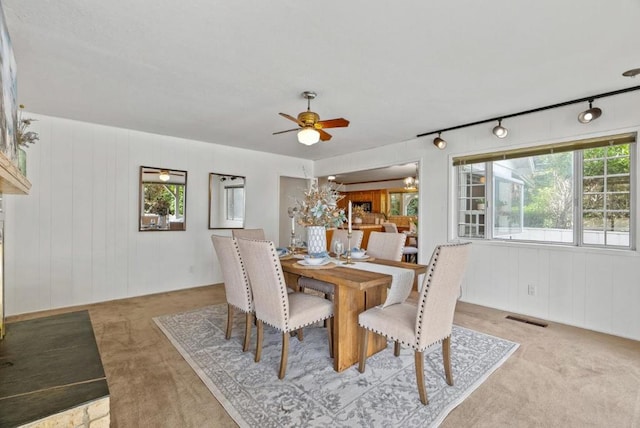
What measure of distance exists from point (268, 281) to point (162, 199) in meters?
3.23

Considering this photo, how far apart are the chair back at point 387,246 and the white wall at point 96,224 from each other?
2966 millimetres

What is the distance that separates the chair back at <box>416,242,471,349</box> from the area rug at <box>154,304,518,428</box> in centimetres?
39

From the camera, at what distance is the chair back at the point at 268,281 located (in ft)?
7.14

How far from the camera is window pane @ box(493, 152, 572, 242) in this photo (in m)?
3.50

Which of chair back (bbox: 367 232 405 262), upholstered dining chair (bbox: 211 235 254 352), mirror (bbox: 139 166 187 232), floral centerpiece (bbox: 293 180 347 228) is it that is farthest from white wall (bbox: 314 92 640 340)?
mirror (bbox: 139 166 187 232)

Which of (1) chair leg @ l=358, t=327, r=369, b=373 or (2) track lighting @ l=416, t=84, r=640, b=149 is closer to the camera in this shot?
(1) chair leg @ l=358, t=327, r=369, b=373

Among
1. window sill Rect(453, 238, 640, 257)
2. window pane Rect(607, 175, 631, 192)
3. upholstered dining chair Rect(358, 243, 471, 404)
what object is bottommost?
upholstered dining chair Rect(358, 243, 471, 404)

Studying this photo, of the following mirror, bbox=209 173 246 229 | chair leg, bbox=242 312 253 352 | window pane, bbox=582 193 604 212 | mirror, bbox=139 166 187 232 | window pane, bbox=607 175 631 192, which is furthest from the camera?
mirror, bbox=209 173 246 229

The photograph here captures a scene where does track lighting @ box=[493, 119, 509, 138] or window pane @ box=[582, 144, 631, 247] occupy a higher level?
track lighting @ box=[493, 119, 509, 138]

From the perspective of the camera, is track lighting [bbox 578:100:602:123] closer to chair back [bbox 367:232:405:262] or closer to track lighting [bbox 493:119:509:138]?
track lighting [bbox 493:119:509:138]

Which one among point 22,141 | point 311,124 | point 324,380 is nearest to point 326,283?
point 324,380

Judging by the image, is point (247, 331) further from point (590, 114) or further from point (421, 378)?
point (590, 114)

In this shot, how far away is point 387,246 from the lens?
3326 mm

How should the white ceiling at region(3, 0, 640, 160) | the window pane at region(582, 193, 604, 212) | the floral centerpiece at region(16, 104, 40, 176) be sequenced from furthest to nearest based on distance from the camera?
1. the window pane at region(582, 193, 604, 212)
2. the white ceiling at region(3, 0, 640, 160)
3. the floral centerpiece at region(16, 104, 40, 176)
